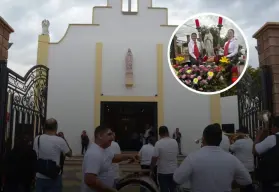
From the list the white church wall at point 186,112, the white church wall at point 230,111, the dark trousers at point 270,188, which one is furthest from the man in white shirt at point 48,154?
the white church wall at point 230,111

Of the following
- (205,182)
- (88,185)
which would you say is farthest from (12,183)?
(205,182)

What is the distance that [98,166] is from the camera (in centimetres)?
324

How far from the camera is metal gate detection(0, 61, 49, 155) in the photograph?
216 inches

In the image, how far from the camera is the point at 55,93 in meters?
17.1

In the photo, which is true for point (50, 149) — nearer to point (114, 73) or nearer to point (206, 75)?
point (206, 75)

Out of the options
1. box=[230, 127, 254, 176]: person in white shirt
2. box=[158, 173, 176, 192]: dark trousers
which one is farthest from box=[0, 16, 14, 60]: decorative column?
box=[230, 127, 254, 176]: person in white shirt

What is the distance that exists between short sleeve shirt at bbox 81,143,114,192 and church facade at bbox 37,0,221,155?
44.1ft

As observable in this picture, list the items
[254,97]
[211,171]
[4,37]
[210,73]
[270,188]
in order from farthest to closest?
[210,73] < [254,97] < [4,37] < [270,188] < [211,171]

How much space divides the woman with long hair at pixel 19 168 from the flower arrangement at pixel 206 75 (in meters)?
4.33

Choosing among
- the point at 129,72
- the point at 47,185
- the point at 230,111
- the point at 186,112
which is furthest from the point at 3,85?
the point at 230,111

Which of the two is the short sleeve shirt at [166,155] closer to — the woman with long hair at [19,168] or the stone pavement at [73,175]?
the stone pavement at [73,175]

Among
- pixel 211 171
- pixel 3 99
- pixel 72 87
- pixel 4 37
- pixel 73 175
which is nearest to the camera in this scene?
pixel 211 171

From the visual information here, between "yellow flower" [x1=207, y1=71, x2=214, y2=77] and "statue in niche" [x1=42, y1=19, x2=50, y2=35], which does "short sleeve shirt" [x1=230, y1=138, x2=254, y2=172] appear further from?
"statue in niche" [x1=42, y1=19, x2=50, y2=35]

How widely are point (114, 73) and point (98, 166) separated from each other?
14.4 metres
